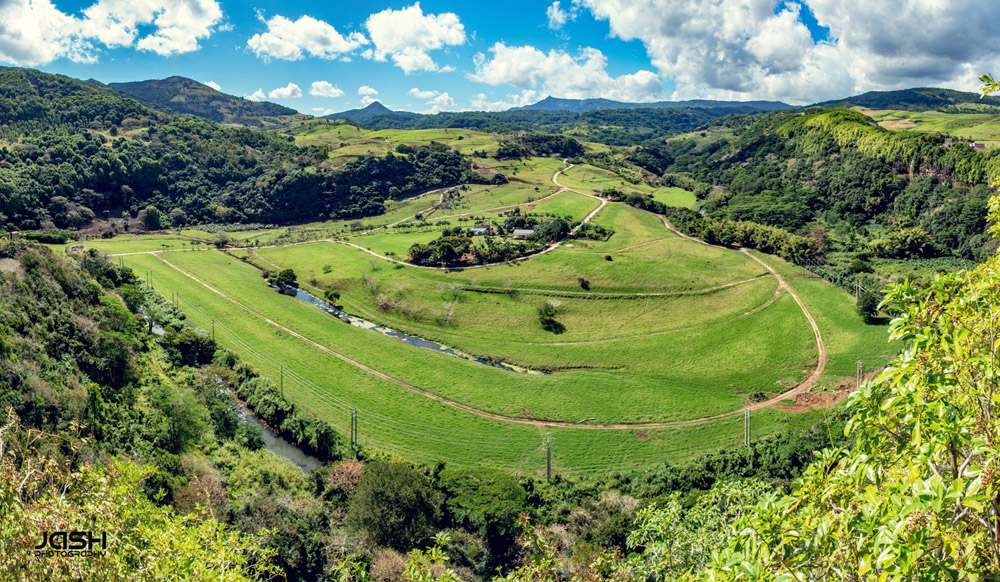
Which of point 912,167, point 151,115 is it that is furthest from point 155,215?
point 912,167

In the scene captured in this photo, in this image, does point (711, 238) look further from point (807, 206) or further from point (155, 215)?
point (155, 215)

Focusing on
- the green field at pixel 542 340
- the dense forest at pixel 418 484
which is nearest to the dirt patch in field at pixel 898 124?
the green field at pixel 542 340

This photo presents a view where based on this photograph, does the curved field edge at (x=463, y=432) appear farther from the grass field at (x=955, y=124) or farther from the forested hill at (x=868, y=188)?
the grass field at (x=955, y=124)

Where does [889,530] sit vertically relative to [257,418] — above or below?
above

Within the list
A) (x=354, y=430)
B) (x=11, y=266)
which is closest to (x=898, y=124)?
(x=354, y=430)

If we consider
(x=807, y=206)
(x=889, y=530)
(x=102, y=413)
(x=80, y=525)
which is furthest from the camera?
(x=807, y=206)

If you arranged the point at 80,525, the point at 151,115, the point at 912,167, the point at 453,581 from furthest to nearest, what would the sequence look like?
the point at 151,115 < the point at 912,167 < the point at 453,581 < the point at 80,525
